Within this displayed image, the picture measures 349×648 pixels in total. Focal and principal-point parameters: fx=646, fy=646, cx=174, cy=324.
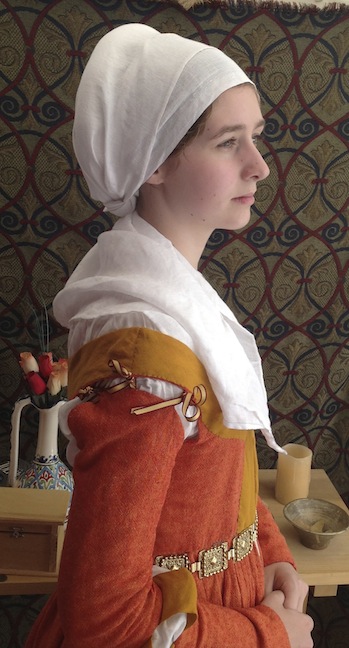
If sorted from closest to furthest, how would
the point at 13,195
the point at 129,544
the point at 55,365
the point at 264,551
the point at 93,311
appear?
the point at 129,544
the point at 93,311
the point at 264,551
the point at 55,365
the point at 13,195

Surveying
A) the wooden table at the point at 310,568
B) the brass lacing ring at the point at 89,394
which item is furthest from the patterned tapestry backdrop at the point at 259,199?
the brass lacing ring at the point at 89,394

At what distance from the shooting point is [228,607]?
36.2 inches

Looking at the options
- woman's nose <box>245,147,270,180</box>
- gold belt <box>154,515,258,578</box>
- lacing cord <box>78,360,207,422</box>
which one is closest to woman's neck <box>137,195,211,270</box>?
woman's nose <box>245,147,270,180</box>

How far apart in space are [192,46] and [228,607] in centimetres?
79

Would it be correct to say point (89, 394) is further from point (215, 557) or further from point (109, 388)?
point (215, 557)

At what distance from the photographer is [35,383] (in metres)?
1.48

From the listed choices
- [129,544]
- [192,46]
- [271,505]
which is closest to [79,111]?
[192,46]

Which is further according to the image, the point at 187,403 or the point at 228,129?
the point at 228,129

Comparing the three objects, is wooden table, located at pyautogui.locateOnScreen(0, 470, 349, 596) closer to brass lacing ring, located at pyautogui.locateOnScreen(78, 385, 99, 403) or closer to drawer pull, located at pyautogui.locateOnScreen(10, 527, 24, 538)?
drawer pull, located at pyautogui.locateOnScreen(10, 527, 24, 538)

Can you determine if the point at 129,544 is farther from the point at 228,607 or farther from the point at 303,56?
the point at 303,56

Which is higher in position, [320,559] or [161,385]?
[161,385]

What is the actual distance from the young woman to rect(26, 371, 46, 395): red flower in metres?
0.51

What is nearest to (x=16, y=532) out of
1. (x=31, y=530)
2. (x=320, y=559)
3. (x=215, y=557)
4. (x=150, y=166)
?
(x=31, y=530)

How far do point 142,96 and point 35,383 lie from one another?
812 millimetres
